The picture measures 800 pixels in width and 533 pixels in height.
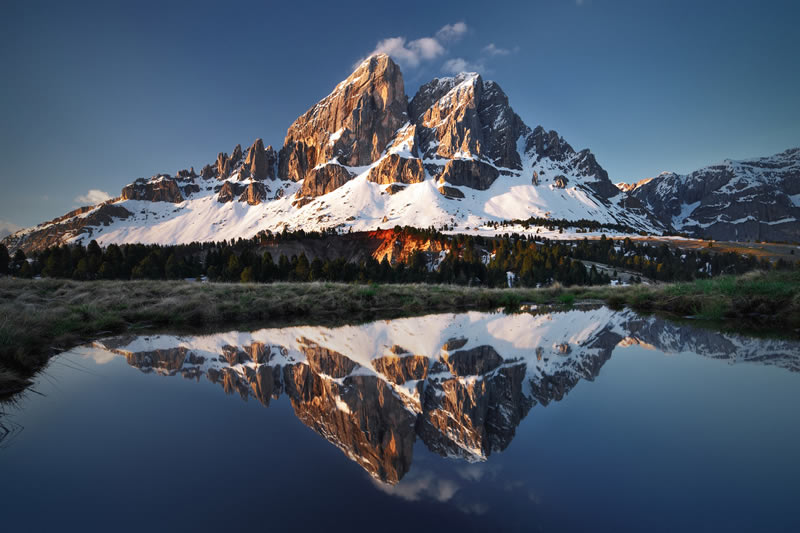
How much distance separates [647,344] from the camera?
6832mm

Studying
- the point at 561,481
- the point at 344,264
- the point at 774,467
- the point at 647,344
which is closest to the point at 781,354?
the point at 647,344

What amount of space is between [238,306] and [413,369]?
389 inches

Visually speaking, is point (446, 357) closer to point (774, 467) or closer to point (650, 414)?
point (650, 414)

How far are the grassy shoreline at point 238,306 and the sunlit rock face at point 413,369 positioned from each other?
4.61 ft

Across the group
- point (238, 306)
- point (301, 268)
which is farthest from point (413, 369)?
point (301, 268)

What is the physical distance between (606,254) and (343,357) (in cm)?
9595

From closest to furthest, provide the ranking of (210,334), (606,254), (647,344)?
(647,344) < (210,334) < (606,254)

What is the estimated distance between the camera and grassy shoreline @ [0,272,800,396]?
23.6 ft

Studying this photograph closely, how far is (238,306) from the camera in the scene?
43.4 feet

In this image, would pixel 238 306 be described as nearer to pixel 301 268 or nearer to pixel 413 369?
pixel 413 369

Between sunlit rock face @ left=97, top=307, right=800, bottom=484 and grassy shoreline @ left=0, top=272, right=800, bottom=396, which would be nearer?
sunlit rock face @ left=97, top=307, right=800, bottom=484

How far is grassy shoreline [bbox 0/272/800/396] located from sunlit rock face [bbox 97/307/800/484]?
140 centimetres

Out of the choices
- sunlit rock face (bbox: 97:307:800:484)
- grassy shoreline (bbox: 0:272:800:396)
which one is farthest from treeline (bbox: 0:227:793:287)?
sunlit rock face (bbox: 97:307:800:484)

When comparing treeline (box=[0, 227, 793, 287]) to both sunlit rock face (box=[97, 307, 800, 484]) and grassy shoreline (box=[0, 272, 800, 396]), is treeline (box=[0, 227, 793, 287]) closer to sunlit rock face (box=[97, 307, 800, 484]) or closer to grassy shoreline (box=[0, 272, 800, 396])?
grassy shoreline (box=[0, 272, 800, 396])
